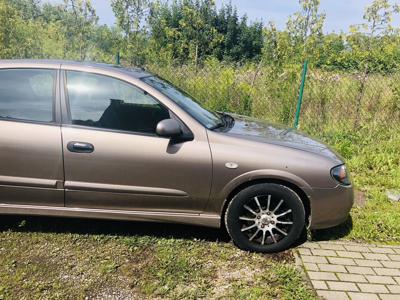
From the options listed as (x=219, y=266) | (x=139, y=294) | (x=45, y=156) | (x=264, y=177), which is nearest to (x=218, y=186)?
(x=264, y=177)

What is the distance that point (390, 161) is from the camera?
6387 mm

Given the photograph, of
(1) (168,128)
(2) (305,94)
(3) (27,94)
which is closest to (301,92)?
(2) (305,94)

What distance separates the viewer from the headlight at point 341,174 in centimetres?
351

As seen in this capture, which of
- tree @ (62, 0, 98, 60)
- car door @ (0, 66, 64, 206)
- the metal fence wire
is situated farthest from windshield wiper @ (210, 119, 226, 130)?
tree @ (62, 0, 98, 60)

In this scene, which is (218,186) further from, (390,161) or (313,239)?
(390,161)

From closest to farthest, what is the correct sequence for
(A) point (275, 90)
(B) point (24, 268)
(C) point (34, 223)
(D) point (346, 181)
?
(B) point (24, 268) < (D) point (346, 181) < (C) point (34, 223) < (A) point (275, 90)

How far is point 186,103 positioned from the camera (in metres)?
3.86

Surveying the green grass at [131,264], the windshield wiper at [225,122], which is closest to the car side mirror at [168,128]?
the windshield wiper at [225,122]

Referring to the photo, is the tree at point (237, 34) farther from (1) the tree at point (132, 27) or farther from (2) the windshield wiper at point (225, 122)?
(2) the windshield wiper at point (225, 122)

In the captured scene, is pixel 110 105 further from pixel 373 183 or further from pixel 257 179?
pixel 373 183

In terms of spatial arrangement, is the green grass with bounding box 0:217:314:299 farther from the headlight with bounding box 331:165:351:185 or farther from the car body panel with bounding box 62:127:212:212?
the headlight with bounding box 331:165:351:185

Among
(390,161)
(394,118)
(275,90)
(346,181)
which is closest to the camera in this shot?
(346,181)

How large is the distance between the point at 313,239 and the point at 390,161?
3.36 m

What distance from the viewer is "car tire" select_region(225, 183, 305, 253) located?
11.3 ft
